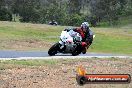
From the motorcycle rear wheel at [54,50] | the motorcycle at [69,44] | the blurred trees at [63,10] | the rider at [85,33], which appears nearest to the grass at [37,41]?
the motorcycle rear wheel at [54,50]

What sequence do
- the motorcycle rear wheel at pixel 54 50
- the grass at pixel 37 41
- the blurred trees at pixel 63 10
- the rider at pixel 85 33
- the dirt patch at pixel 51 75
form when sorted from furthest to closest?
the blurred trees at pixel 63 10
the grass at pixel 37 41
the motorcycle rear wheel at pixel 54 50
the rider at pixel 85 33
the dirt patch at pixel 51 75

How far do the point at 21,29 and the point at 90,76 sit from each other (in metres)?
40.9

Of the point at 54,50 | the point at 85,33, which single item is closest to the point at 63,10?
the point at 54,50

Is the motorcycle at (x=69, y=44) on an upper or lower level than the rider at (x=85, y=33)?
lower

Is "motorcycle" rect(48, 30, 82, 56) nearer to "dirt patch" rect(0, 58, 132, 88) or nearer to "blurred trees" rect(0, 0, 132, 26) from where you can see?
"dirt patch" rect(0, 58, 132, 88)

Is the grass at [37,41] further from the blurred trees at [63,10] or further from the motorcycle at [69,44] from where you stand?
the blurred trees at [63,10]

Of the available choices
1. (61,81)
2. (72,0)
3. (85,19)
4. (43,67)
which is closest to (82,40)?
(43,67)

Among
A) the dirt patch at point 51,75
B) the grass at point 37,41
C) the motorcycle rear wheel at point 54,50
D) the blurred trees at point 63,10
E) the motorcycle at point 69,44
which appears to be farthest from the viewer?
the blurred trees at point 63,10

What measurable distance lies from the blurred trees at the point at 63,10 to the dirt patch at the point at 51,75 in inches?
2513

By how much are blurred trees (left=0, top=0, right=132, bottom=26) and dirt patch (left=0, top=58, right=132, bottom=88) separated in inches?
2513

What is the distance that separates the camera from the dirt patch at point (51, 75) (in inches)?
507

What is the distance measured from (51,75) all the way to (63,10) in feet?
271

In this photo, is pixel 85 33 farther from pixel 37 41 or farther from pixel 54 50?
pixel 37 41

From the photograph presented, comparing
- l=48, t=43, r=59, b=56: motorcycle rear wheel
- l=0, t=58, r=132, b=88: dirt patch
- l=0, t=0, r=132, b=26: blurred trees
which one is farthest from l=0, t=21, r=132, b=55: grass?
l=0, t=0, r=132, b=26: blurred trees
